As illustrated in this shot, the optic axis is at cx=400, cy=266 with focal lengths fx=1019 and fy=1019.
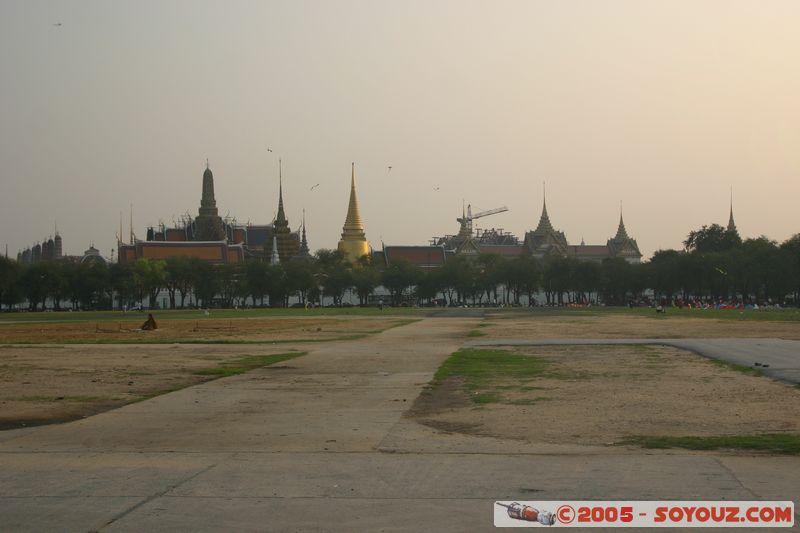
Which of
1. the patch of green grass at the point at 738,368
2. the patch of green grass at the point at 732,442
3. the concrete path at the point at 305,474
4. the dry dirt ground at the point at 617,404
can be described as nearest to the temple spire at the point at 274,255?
the dry dirt ground at the point at 617,404

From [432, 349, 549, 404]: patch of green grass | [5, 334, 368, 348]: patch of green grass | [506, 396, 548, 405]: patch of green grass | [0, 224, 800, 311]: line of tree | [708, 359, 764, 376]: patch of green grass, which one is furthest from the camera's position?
[0, 224, 800, 311]: line of tree

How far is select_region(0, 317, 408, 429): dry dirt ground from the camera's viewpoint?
18.5 metres

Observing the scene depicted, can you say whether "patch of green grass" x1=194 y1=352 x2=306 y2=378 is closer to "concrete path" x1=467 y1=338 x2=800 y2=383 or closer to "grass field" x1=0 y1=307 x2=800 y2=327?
"concrete path" x1=467 y1=338 x2=800 y2=383

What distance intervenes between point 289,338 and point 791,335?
21.9 metres

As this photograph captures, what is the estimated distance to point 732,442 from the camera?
43.1 feet

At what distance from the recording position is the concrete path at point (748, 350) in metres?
24.4

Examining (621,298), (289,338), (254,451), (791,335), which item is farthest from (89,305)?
(254,451)

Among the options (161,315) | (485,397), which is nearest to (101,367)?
(485,397)

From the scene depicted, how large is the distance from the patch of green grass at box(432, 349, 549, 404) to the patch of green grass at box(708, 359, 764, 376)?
15.0ft

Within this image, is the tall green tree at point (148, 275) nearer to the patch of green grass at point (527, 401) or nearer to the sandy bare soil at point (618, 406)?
the sandy bare soil at point (618, 406)

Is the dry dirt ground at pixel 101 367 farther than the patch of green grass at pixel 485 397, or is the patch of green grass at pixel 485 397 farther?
the patch of green grass at pixel 485 397

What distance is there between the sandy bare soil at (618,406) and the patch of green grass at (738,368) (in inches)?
12.6

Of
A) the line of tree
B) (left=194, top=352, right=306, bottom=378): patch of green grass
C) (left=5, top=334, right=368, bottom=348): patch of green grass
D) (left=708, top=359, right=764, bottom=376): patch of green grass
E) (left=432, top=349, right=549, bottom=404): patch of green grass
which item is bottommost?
(left=708, top=359, right=764, bottom=376): patch of green grass

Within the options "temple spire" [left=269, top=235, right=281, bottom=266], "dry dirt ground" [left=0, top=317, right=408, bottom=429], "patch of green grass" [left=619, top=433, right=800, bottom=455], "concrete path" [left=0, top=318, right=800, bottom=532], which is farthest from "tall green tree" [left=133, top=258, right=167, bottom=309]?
"patch of green grass" [left=619, top=433, right=800, bottom=455]
